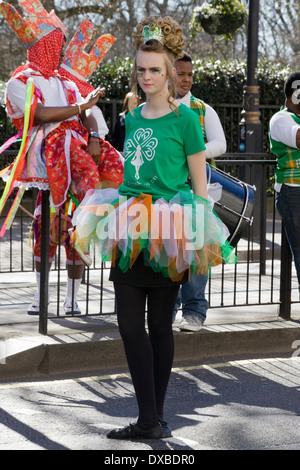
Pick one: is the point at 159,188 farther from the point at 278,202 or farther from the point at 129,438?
the point at 278,202

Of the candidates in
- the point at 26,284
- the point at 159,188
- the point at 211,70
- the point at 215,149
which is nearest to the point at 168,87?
the point at 159,188

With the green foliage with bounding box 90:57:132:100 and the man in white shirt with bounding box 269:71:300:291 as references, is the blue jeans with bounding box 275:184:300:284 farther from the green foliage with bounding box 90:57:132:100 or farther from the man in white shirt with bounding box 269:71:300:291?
the green foliage with bounding box 90:57:132:100

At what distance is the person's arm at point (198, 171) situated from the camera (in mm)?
4328

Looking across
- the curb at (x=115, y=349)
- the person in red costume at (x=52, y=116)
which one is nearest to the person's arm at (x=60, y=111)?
the person in red costume at (x=52, y=116)

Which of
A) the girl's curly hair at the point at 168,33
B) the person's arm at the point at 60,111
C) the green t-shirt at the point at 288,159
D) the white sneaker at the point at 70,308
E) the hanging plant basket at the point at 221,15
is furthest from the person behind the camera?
the hanging plant basket at the point at 221,15

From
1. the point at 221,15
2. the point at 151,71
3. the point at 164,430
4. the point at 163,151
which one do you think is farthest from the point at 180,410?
the point at 221,15

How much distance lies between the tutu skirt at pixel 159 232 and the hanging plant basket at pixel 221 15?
1487cm

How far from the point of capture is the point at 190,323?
20.7ft

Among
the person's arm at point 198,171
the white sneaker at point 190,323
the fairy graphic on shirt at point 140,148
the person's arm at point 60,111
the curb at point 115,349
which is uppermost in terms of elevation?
the person's arm at point 60,111

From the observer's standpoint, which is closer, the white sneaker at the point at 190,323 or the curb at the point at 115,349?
the curb at the point at 115,349

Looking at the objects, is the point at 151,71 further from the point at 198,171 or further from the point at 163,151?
the point at 198,171

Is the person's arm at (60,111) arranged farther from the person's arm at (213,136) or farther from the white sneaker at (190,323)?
the white sneaker at (190,323)

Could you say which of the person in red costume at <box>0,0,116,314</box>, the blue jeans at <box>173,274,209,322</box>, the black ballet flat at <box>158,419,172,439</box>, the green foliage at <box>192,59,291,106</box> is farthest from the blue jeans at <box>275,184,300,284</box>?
the green foliage at <box>192,59,291,106</box>

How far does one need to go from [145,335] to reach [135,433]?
46 centimetres
